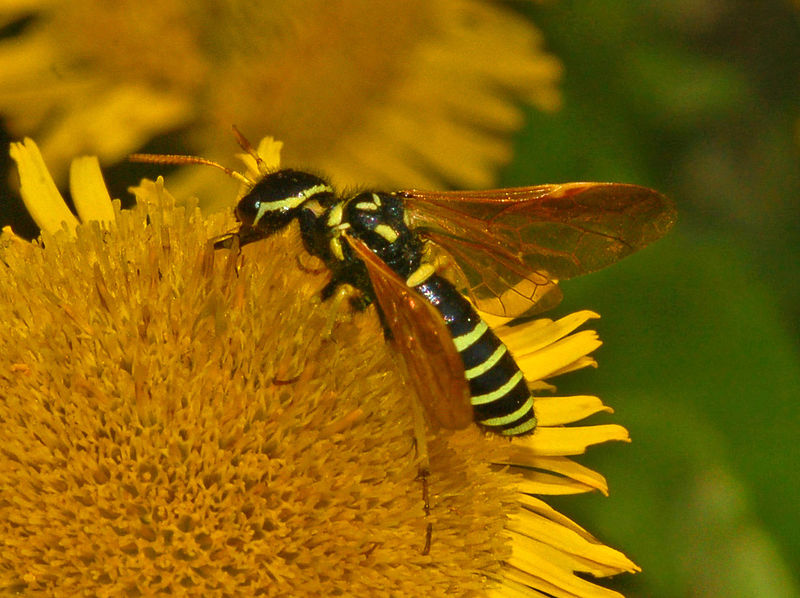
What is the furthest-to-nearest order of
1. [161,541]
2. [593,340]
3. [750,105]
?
[750,105] → [593,340] → [161,541]

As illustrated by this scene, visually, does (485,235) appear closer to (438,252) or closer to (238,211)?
(438,252)

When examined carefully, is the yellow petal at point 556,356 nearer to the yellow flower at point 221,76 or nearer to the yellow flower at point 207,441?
the yellow flower at point 207,441

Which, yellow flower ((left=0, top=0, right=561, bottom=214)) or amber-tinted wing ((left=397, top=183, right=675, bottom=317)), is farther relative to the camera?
yellow flower ((left=0, top=0, right=561, bottom=214))

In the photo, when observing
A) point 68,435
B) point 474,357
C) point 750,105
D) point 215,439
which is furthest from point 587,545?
point 750,105

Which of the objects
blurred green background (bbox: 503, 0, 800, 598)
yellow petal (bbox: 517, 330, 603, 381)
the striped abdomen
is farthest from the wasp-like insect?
blurred green background (bbox: 503, 0, 800, 598)

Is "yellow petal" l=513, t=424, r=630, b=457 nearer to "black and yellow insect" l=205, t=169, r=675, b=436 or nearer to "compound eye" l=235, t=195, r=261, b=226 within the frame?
"black and yellow insect" l=205, t=169, r=675, b=436
